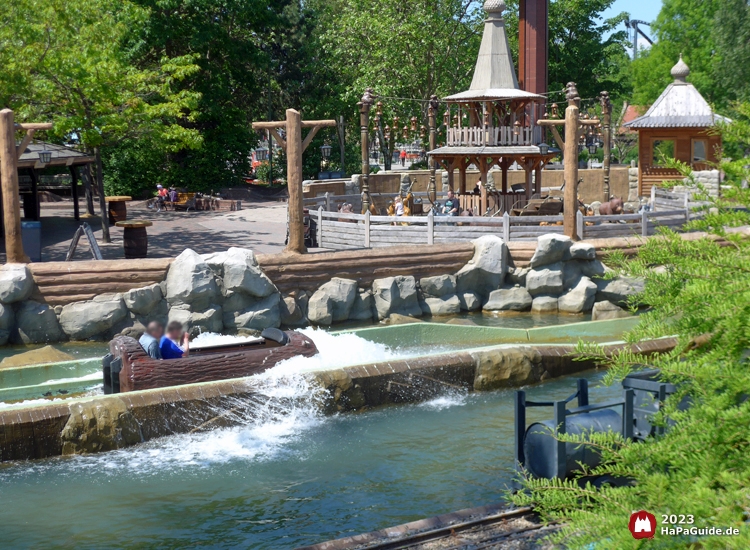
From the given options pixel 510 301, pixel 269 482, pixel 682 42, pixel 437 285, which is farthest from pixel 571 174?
pixel 682 42

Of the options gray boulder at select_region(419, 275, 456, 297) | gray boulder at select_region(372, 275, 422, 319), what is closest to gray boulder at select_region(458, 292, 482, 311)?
gray boulder at select_region(419, 275, 456, 297)

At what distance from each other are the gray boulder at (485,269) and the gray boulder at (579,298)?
130 centimetres

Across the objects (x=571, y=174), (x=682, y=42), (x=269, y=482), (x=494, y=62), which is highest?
(x=682, y=42)

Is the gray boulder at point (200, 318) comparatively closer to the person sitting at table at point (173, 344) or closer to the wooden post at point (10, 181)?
the wooden post at point (10, 181)

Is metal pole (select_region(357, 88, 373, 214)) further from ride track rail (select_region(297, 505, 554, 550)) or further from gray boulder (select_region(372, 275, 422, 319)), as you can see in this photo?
ride track rail (select_region(297, 505, 554, 550))

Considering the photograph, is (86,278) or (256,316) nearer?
(86,278)

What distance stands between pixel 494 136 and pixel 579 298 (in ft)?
20.4

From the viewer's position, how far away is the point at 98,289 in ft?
50.0

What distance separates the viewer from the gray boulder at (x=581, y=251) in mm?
17641

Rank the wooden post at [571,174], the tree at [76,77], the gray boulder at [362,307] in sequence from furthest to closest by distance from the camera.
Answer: the tree at [76,77], the wooden post at [571,174], the gray boulder at [362,307]

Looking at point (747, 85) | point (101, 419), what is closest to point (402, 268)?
point (101, 419)

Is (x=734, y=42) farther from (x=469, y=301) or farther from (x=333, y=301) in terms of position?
(x=333, y=301)

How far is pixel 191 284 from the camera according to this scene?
15398 millimetres

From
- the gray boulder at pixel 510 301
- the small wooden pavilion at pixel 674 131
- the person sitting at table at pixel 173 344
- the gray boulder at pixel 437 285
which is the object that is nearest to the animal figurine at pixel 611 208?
the gray boulder at pixel 510 301
